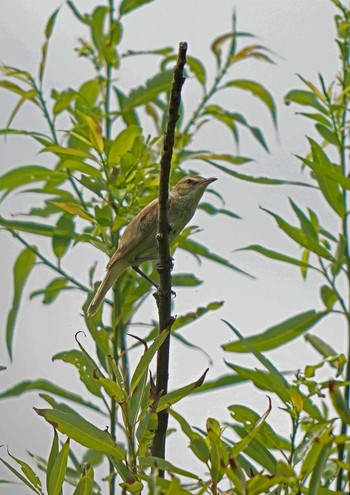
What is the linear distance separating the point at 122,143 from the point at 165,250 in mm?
1022

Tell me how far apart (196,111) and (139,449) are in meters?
2.24

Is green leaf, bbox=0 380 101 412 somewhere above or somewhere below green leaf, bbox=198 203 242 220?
below

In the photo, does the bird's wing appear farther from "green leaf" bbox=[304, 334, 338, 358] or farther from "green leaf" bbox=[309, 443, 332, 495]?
"green leaf" bbox=[309, 443, 332, 495]

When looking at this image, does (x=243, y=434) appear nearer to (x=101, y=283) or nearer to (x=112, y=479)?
(x=112, y=479)

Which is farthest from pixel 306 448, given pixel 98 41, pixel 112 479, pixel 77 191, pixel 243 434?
pixel 98 41

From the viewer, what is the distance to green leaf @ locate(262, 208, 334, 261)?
294cm

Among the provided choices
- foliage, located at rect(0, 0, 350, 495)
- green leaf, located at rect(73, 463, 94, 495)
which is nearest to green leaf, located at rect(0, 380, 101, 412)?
foliage, located at rect(0, 0, 350, 495)

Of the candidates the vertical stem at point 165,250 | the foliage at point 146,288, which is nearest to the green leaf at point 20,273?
the foliage at point 146,288

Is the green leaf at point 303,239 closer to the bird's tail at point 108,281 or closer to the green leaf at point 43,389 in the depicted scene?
the bird's tail at point 108,281

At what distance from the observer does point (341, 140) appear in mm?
3240

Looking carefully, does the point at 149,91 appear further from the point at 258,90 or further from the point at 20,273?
the point at 20,273

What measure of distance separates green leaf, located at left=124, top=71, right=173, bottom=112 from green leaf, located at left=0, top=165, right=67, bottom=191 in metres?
0.36

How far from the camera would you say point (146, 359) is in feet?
5.95

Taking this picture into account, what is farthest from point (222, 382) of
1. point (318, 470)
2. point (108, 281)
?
point (318, 470)
